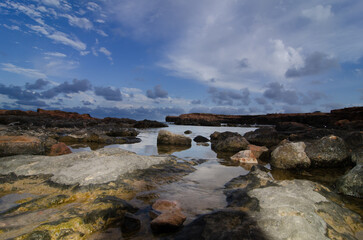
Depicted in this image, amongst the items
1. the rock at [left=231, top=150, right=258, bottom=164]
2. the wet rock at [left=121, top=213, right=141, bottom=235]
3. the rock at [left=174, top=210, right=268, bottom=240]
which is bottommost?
the rock at [left=231, top=150, right=258, bottom=164]

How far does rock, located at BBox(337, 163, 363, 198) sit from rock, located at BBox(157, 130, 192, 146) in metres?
7.27

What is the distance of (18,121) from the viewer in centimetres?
1831

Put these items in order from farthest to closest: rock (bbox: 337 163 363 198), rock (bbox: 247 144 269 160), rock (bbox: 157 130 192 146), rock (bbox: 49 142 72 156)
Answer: rock (bbox: 157 130 192 146)
rock (bbox: 247 144 269 160)
rock (bbox: 49 142 72 156)
rock (bbox: 337 163 363 198)

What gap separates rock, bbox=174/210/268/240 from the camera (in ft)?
6.77

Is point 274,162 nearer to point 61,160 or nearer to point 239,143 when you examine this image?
point 239,143

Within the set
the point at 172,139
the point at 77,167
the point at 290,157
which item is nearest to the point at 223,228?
the point at 77,167

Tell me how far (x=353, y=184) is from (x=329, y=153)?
261 centimetres

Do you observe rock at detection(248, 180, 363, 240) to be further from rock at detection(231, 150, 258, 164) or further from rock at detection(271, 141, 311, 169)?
rock at detection(231, 150, 258, 164)

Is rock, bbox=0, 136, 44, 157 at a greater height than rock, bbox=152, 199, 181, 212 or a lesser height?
greater

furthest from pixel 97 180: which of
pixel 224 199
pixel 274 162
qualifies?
pixel 274 162

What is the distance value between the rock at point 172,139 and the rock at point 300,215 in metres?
7.69

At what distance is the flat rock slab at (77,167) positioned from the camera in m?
3.70

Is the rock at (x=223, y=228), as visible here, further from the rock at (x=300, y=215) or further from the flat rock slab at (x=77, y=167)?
the flat rock slab at (x=77, y=167)

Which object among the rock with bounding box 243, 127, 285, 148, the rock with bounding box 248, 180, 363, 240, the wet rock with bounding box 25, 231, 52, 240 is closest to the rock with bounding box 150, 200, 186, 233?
the rock with bounding box 248, 180, 363, 240
